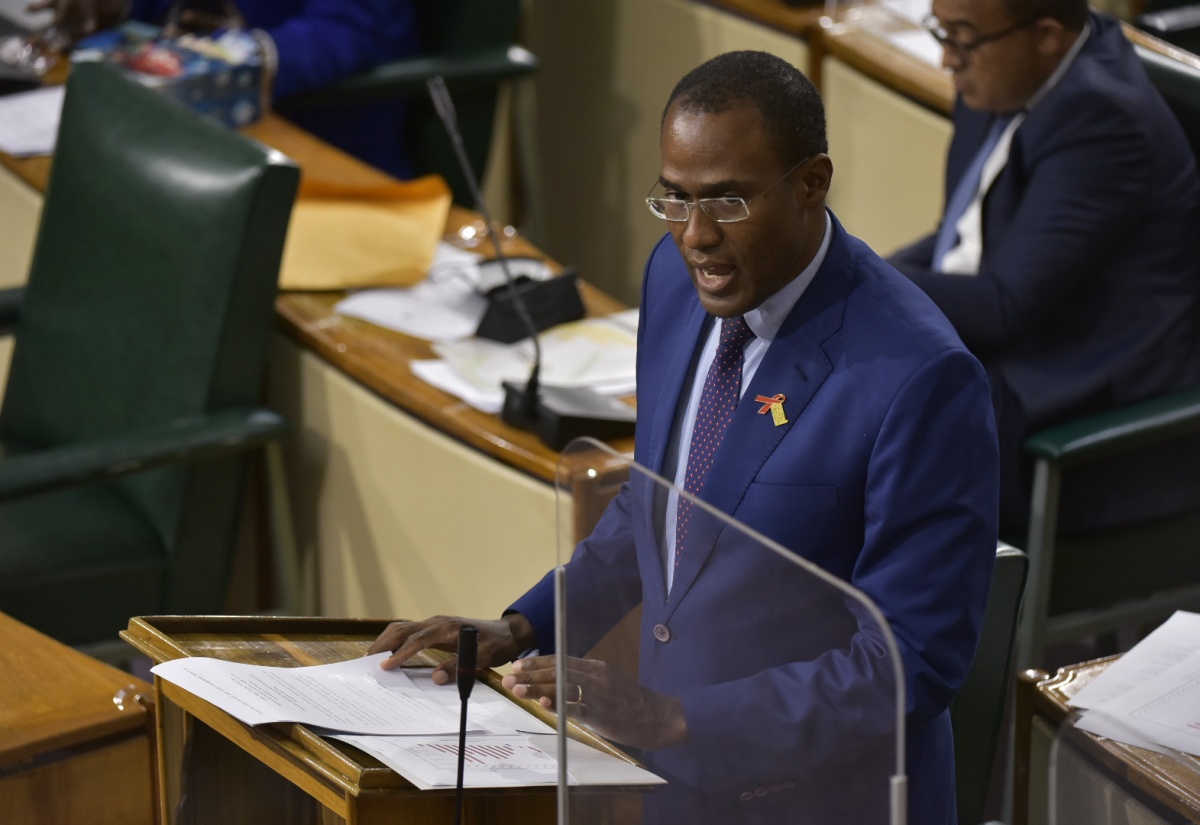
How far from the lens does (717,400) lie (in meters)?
1.35

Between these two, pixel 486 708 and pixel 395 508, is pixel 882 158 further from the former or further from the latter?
pixel 486 708

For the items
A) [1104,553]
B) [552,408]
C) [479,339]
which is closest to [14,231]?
[479,339]

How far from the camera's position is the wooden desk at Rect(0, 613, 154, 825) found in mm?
1618

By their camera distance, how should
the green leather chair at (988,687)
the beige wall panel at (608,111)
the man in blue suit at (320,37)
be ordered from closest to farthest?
the green leather chair at (988,687), the man in blue suit at (320,37), the beige wall panel at (608,111)

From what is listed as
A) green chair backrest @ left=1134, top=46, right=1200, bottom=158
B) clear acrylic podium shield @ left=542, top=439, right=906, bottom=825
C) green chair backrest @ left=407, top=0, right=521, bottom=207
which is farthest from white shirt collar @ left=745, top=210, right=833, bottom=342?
green chair backrest @ left=407, top=0, right=521, bottom=207

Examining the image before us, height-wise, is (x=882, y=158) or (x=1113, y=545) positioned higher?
(x=882, y=158)

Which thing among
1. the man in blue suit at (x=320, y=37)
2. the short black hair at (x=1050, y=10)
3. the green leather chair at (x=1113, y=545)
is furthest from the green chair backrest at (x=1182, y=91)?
the man in blue suit at (x=320, y=37)

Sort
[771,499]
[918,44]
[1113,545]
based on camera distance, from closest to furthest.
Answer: [771,499] < [1113,545] < [918,44]

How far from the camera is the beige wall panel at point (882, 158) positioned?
331cm

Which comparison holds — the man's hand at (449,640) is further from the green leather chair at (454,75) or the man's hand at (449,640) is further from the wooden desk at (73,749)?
the green leather chair at (454,75)

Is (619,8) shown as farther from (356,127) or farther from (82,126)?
(82,126)

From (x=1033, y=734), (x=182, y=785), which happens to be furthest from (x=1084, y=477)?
(x=182, y=785)

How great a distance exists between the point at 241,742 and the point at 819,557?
18.3 inches

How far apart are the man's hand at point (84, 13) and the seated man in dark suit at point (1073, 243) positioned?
2.14 m
